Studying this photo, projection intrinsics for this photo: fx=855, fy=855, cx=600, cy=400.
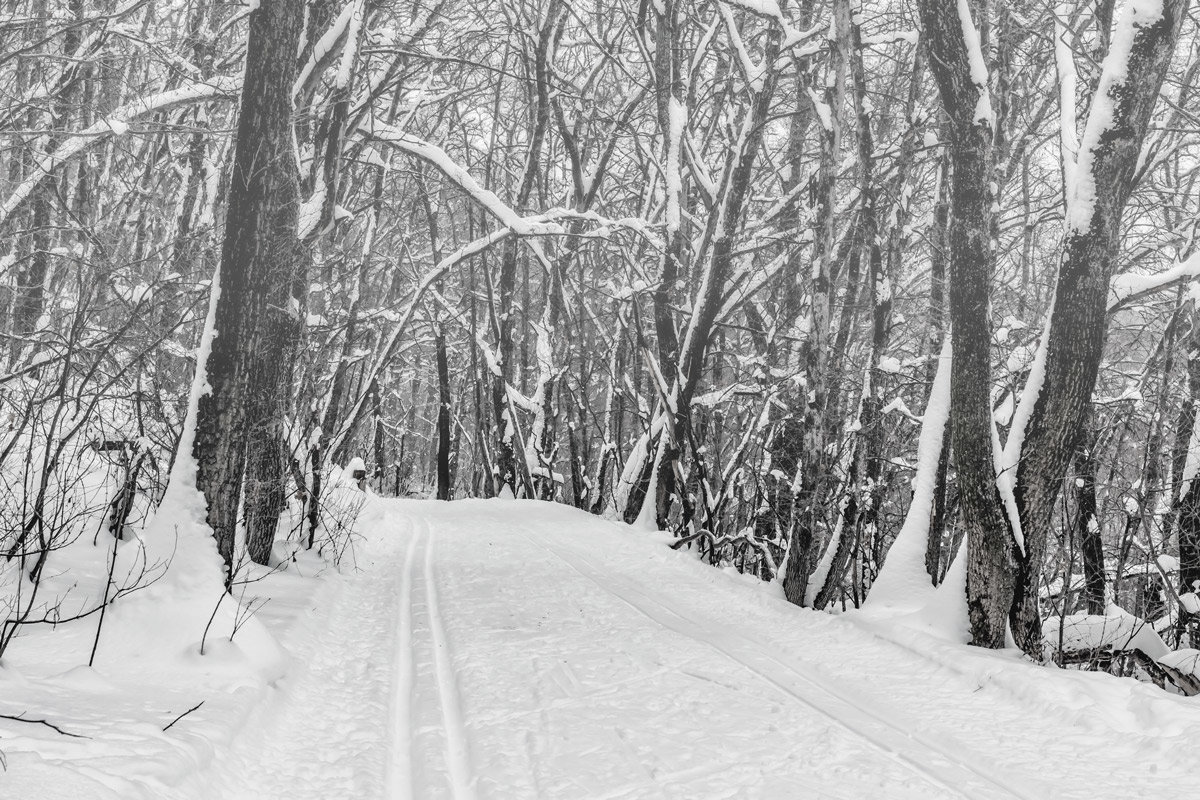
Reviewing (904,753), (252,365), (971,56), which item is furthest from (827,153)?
(904,753)

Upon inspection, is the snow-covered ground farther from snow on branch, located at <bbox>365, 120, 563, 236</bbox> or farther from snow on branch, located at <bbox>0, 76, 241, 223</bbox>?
snow on branch, located at <bbox>365, 120, 563, 236</bbox>

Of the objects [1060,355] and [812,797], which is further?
[1060,355]

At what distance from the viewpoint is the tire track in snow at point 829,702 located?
14.0 feet

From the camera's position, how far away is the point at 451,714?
5.01m

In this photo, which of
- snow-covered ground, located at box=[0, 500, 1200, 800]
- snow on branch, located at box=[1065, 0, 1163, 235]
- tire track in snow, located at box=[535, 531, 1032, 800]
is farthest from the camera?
snow on branch, located at box=[1065, 0, 1163, 235]

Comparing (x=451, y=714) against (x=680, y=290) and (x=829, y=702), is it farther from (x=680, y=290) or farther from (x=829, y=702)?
(x=680, y=290)

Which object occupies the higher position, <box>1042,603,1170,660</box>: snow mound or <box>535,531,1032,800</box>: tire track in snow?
<box>1042,603,1170,660</box>: snow mound

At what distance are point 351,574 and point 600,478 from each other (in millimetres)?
11218

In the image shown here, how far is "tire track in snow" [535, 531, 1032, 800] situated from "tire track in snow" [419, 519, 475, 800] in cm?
196

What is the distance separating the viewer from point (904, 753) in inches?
179

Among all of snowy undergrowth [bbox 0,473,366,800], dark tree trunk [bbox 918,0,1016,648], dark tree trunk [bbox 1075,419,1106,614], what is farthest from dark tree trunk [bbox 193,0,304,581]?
dark tree trunk [bbox 1075,419,1106,614]

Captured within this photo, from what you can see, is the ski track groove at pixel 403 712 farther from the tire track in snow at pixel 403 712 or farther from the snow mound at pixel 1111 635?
the snow mound at pixel 1111 635

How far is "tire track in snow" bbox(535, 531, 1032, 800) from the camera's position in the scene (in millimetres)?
4254

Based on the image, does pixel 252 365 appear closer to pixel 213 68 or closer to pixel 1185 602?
pixel 213 68
